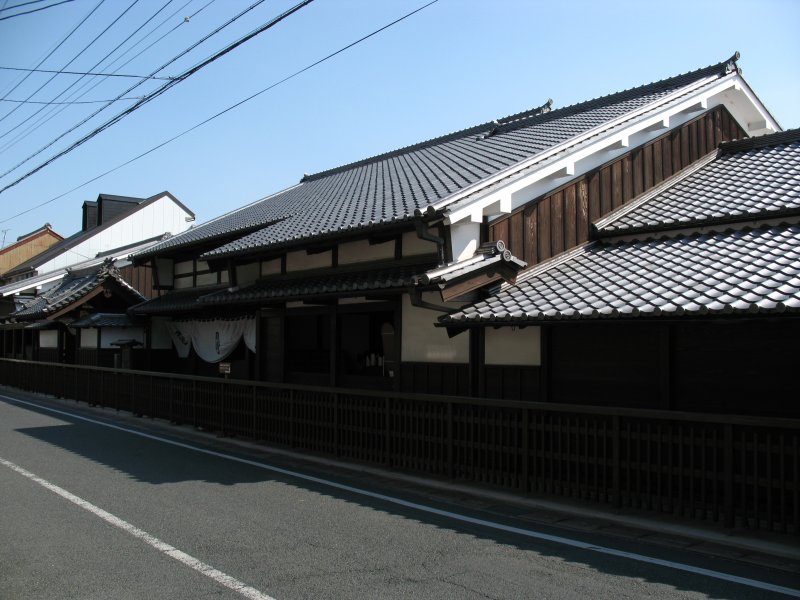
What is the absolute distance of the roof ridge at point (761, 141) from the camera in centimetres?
1306

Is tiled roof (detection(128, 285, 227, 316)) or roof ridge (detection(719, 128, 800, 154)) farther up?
roof ridge (detection(719, 128, 800, 154))

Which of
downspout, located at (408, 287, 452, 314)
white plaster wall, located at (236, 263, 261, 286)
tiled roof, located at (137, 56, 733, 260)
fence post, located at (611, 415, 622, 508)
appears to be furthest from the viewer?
white plaster wall, located at (236, 263, 261, 286)

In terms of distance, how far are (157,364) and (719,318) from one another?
18553 mm

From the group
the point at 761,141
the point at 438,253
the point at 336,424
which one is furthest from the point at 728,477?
the point at 761,141

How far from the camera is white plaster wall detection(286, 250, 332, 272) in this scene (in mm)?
13261

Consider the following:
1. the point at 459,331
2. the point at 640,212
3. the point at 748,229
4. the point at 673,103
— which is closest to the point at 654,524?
the point at 459,331

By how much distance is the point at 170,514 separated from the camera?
293 inches

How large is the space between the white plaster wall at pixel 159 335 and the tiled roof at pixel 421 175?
2.19 metres

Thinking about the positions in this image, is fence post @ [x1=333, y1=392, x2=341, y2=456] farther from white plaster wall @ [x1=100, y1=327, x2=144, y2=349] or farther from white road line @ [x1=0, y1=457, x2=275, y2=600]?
white plaster wall @ [x1=100, y1=327, x2=144, y2=349]

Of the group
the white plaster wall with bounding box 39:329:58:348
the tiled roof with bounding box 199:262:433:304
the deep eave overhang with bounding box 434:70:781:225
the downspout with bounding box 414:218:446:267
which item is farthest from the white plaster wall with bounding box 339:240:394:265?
the white plaster wall with bounding box 39:329:58:348

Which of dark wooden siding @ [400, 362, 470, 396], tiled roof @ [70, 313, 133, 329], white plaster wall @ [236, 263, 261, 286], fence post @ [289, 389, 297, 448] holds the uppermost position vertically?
white plaster wall @ [236, 263, 261, 286]

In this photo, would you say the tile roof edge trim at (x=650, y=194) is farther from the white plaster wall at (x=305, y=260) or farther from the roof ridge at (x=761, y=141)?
the white plaster wall at (x=305, y=260)

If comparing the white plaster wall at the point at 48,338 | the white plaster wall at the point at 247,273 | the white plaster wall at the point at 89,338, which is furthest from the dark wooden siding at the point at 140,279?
the white plaster wall at the point at 247,273

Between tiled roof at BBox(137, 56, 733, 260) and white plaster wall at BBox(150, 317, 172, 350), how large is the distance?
2.19m
